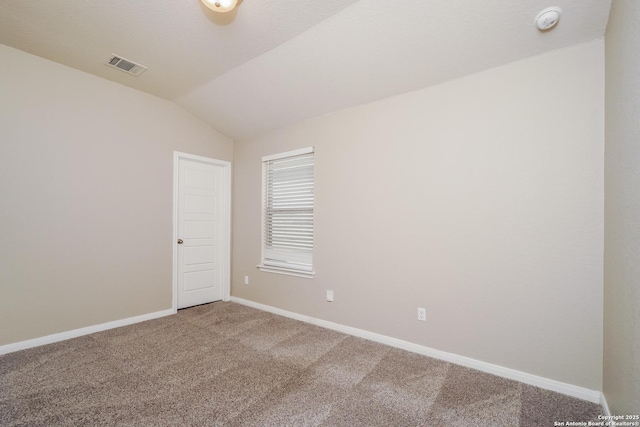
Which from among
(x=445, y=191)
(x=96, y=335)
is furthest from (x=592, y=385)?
(x=96, y=335)

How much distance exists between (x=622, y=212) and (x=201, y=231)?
4298 millimetres

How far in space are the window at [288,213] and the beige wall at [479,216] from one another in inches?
9.7

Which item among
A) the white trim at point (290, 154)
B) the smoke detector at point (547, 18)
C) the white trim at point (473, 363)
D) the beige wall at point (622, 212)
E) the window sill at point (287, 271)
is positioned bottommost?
the white trim at point (473, 363)

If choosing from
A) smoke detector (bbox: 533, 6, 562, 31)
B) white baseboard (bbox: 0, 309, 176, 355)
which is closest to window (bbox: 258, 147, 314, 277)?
white baseboard (bbox: 0, 309, 176, 355)

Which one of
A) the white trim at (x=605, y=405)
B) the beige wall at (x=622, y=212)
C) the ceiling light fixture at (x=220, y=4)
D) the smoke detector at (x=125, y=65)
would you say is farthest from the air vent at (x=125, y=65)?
the white trim at (x=605, y=405)

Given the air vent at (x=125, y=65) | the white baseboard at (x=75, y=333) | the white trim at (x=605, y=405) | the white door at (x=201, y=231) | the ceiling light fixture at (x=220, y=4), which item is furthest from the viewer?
the white door at (x=201, y=231)

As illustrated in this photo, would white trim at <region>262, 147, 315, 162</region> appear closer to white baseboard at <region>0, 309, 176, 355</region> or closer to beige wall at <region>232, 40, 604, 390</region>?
beige wall at <region>232, 40, 604, 390</region>

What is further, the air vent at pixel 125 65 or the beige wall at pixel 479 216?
the air vent at pixel 125 65

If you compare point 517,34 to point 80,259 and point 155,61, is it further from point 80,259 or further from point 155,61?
point 80,259

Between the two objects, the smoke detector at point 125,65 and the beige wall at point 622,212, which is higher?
the smoke detector at point 125,65

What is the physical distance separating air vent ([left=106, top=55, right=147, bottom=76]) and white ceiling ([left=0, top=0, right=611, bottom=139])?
73 mm

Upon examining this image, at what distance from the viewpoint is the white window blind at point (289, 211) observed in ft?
11.4

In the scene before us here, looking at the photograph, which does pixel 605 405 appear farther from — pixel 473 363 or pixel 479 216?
pixel 479 216

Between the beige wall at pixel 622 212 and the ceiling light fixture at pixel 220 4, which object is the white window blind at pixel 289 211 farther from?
the beige wall at pixel 622 212
